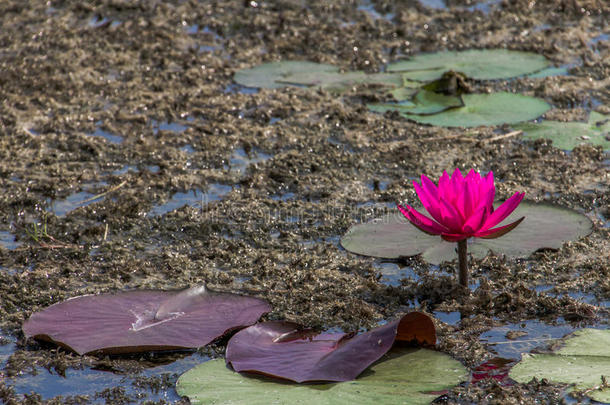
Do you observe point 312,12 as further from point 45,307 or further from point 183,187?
point 45,307

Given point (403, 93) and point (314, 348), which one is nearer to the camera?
point (314, 348)

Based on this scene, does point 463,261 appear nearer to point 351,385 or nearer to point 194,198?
point 351,385

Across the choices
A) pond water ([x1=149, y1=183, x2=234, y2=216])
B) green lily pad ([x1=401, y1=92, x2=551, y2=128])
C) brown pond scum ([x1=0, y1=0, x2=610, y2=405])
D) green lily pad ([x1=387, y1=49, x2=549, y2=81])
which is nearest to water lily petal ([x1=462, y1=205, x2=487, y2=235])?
brown pond scum ([x1=0, y1=0, x2=610, y2=405])

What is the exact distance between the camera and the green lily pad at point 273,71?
4738mm

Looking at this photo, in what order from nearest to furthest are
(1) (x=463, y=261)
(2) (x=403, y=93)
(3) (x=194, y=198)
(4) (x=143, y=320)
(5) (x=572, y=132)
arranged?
(4) (x=143, y=320)
(1) (x=463, y=261)
(3) (x=194, y=198)
(5) (x=572, y=132)
(2) (x=403, y=93)

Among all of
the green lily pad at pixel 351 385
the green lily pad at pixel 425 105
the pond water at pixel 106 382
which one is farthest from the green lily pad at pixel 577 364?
the green lily pad at pixel 425 105

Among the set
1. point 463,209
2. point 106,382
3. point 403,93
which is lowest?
point 106,382

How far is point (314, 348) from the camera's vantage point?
2.47 m

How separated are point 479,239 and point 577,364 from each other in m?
0.81

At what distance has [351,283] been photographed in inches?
118

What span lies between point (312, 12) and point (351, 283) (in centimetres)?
318

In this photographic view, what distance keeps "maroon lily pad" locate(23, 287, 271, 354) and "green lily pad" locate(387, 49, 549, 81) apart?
243cm

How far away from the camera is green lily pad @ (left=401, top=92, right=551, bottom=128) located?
4273 mm

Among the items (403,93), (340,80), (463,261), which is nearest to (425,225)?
(463,261)
